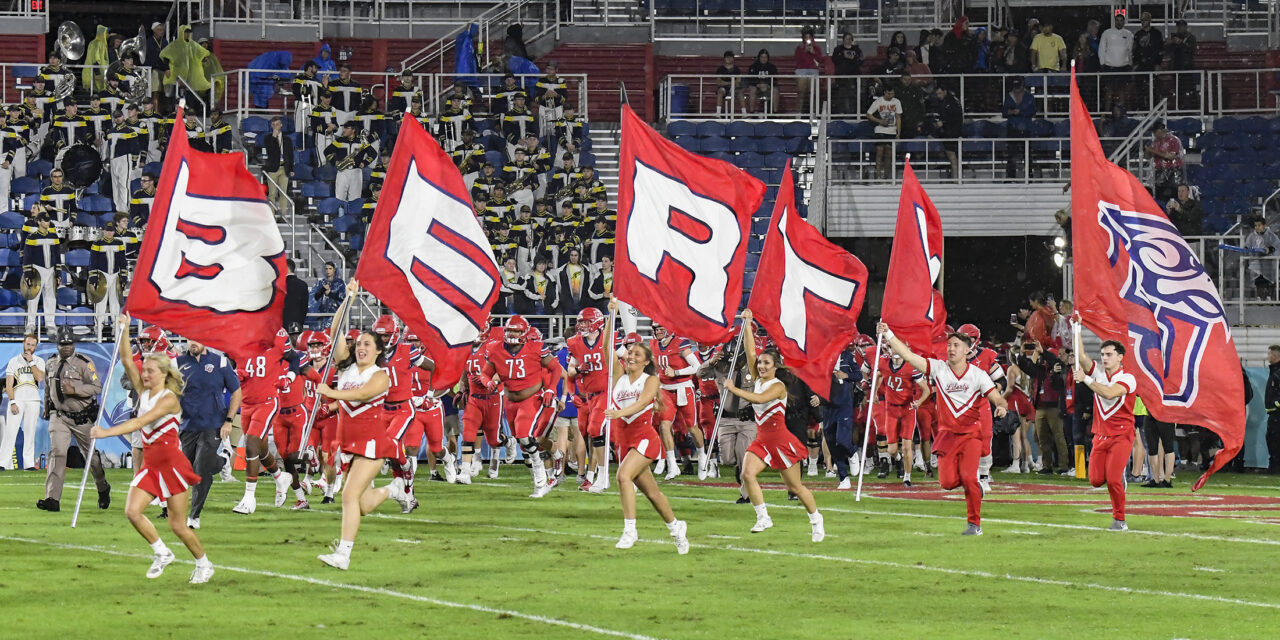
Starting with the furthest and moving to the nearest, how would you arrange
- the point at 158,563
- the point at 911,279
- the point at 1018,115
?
the point at 1018,115 → the point at 911,279 → the point at 158,563

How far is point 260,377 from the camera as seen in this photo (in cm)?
1952

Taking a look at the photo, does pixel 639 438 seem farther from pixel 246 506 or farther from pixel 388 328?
pixel 388 328

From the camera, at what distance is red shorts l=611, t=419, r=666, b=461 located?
14.6 meters

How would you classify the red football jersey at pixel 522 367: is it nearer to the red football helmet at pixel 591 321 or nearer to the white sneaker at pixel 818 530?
the red football helmet at pixel 591 321

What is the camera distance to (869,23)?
38906 millimetres

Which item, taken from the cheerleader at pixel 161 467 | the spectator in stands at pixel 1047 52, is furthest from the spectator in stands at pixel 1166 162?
the cheerleader at pixel 161 467

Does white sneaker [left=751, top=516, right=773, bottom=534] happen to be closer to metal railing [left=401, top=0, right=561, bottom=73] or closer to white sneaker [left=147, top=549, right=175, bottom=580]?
white sneaker [left=147, top=549, right=175, bottom=580]

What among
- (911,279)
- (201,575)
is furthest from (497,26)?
(201,575)

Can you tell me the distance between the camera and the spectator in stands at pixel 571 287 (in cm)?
2934

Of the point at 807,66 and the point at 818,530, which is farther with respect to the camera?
the point at 807,66

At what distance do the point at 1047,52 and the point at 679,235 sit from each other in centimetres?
1878

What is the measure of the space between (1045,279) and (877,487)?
34.9 feet

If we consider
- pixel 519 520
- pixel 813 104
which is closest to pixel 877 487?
pixel 519 520

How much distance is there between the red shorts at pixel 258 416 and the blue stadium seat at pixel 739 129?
50.3 feet
